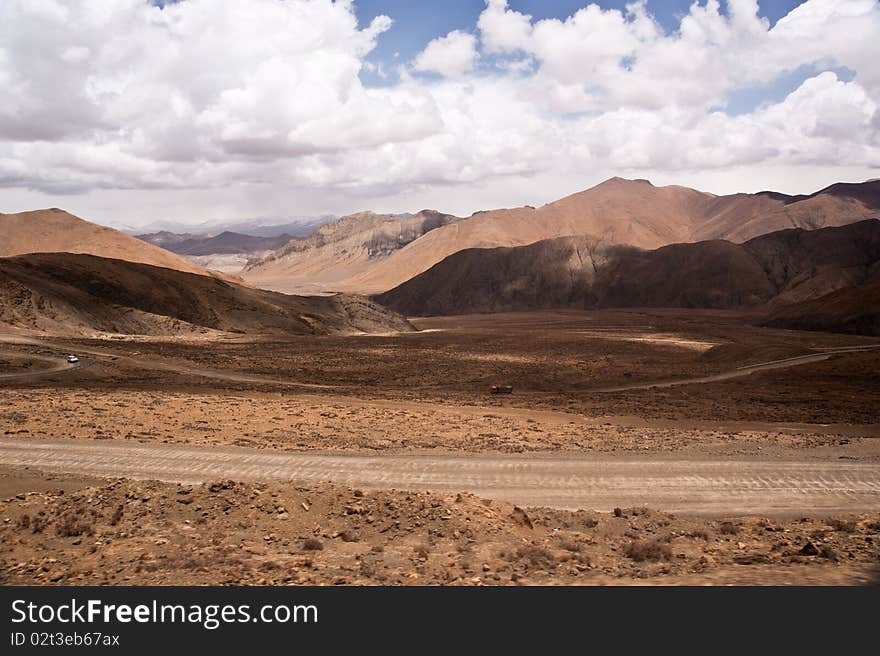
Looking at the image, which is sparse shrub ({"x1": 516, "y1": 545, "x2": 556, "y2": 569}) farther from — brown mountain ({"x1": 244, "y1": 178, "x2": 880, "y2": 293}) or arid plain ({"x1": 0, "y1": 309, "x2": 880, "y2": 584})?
brown mountain ({"x1": 244, "y1": 178, "x2": 880, "y2": 293})

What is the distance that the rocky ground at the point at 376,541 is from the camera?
9.54 m

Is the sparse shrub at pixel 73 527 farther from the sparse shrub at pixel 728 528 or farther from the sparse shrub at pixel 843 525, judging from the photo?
the sparse shrub at pixel 843 525

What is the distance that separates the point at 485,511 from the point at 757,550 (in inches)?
170

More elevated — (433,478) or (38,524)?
(38,524)

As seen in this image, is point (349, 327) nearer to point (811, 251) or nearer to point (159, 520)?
point (159, 520)

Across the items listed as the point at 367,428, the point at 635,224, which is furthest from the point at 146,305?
the point at 635,224

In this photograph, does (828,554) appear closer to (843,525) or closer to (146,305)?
(843,525)

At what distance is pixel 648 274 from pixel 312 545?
433ft

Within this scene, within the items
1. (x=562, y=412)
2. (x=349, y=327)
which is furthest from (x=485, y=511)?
(x=349, y=327)

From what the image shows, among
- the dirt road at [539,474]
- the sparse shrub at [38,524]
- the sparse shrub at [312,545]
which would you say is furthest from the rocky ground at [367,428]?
the sparse shrub at [312,545]

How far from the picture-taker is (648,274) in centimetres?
13588

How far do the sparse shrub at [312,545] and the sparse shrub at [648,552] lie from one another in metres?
4.66

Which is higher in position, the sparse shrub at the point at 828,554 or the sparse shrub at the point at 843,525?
the sparse shrub at the point at 828,554

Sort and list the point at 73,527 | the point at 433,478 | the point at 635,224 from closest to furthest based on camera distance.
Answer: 1. the point at 73,527
2. the point at 433,478
3. the point at 635,224
